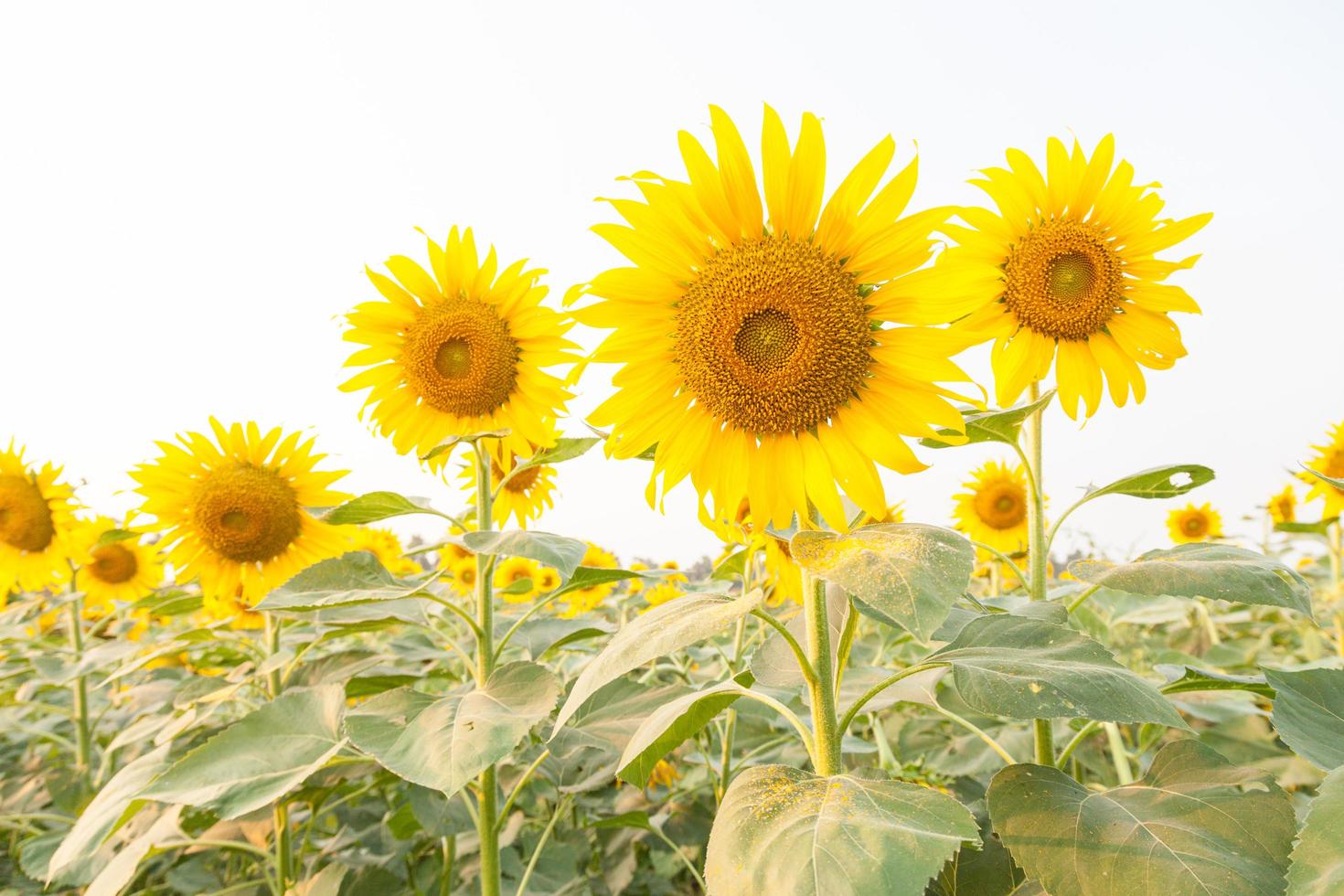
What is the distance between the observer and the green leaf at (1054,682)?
3.96 feet

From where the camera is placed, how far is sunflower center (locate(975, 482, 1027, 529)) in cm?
510

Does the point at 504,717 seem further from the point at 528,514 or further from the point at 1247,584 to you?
the point at 528,514

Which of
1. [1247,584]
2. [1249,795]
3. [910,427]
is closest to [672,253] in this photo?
[910,427]

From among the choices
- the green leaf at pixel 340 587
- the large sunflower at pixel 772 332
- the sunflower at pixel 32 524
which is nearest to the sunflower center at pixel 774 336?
the large sunflower at pixel 772 332

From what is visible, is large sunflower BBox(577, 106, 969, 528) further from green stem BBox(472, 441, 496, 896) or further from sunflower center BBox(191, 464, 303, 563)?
sunflower center BBox(191, 464, 303, 563)

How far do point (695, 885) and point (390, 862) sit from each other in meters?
1.32

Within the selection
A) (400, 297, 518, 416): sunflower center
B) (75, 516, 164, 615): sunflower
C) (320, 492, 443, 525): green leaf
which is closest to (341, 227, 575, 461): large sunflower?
(400, 297, 518, 416): sunflower center

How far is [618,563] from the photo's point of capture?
582 cm

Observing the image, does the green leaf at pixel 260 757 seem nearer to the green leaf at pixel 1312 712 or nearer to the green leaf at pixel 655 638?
the green leaf at pixel 655 638

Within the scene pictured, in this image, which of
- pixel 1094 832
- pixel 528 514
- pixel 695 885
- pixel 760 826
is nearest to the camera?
pixel 760 826

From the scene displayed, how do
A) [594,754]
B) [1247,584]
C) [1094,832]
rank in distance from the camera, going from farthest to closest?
[594,754] → [1247,584] → [1094,832]

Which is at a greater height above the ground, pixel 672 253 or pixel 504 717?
pixel 672 253

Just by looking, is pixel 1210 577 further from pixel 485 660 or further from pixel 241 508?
pixel 241 508

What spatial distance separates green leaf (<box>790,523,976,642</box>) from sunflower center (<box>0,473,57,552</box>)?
15.5ft
